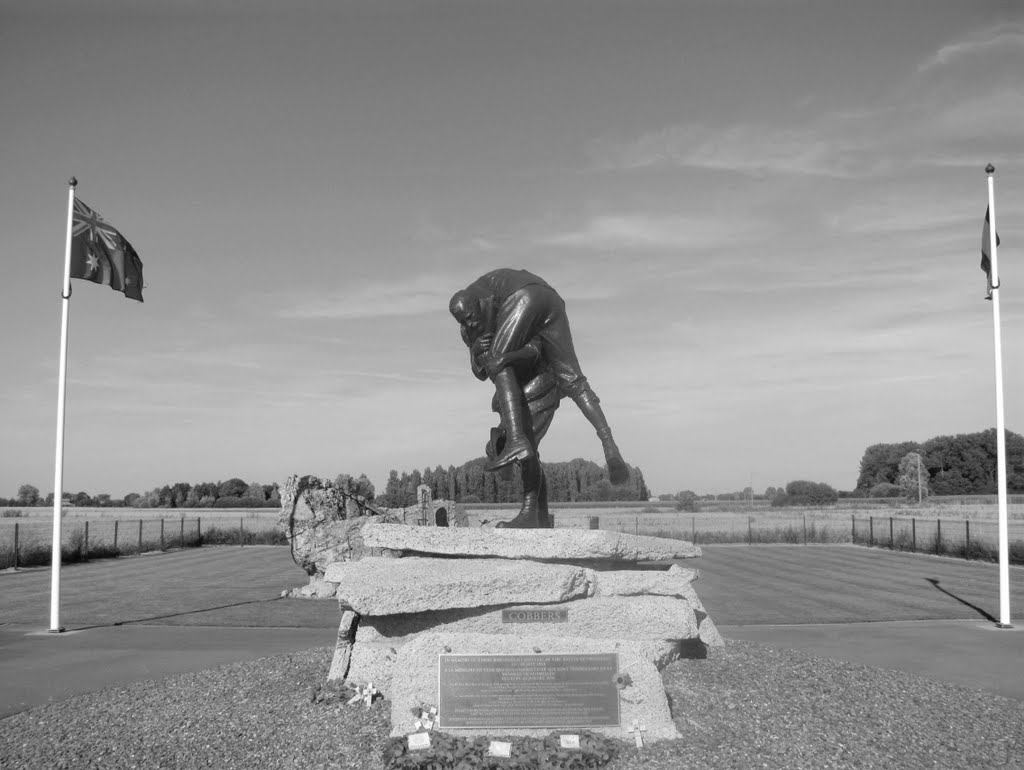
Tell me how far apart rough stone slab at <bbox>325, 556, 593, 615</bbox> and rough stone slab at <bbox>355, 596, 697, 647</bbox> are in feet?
0.46

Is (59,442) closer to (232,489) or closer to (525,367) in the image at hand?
(525,367)

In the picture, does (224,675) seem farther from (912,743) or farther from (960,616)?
(960,616)

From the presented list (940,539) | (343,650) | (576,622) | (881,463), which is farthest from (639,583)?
(881,463)

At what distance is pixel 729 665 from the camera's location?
8.54 meters

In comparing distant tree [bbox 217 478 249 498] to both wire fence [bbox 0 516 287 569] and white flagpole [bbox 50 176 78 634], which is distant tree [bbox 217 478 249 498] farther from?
white flagpole [bbox 50 176 78 634]

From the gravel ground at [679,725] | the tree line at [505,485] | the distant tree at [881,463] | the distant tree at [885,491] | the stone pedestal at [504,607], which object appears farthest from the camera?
the distant tree at [881,463]

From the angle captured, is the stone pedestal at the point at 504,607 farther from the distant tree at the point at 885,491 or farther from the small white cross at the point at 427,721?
the distant tree at the point at 885,491

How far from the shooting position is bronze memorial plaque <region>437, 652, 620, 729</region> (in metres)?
6.60

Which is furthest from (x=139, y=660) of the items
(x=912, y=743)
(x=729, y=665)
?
(x=912, y=743)

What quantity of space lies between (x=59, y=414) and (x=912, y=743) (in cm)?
1145

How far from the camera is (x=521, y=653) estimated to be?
6941 millimetres

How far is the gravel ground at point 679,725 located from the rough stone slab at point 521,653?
0.25 metres

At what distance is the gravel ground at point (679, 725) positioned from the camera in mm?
6295

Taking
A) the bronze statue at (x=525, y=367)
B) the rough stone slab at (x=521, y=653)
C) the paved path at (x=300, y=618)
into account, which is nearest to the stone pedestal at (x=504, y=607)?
the rough stone slab at (x=521, y=653)
